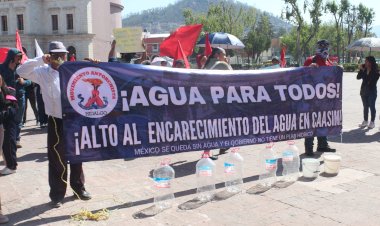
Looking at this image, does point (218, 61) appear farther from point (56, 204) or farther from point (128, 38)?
point (56, 204)

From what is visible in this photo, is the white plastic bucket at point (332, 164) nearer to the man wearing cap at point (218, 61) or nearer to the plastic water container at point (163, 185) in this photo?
the man wearing cap at point (218, 61)

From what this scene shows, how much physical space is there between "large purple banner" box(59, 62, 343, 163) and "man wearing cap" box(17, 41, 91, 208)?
0.35m

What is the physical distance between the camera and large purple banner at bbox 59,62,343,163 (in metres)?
4.93

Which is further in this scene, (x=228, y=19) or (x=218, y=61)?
(x=228, y=19)

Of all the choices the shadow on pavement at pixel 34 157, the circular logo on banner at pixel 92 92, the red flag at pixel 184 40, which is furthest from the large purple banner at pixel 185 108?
the shadow on pavement at pixel 34 157

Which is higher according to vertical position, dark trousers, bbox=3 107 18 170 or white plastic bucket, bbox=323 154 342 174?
Result: dark trousers, bbox=3 107 18 170

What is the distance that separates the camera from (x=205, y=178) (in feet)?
19.1

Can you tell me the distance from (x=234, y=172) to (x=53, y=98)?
2.72 m

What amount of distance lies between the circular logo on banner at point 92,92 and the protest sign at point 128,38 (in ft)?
16.2

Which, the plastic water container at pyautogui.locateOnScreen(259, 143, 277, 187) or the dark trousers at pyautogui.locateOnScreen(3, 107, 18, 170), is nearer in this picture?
the plastic water container at pyautogui.locateOnScreen(259, 143, 277, 187)

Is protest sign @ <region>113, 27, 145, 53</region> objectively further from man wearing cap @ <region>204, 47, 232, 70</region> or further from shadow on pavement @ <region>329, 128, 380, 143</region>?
shadow on pavement @ <region>329, 128, 380, 143</region>

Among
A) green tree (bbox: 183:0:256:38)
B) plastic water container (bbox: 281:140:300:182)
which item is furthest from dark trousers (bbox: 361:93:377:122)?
green tree (bbox: 183:0:256:38)

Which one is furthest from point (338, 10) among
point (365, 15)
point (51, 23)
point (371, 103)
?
point (371, 103)

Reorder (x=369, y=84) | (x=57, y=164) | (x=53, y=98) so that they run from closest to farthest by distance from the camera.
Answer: (x=53, y=98) < (x=57, y=164) < (x=369, y=84)
